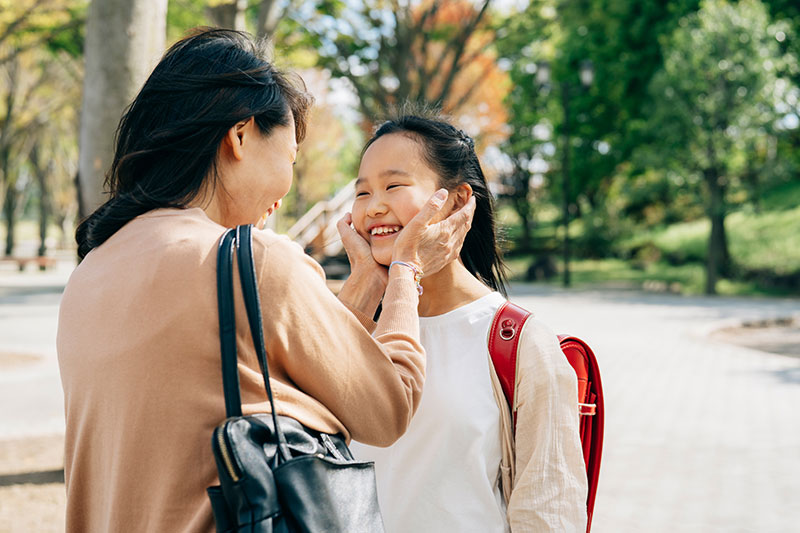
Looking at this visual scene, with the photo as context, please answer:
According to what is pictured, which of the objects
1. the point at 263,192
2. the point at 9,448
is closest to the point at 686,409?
the point at 9,448

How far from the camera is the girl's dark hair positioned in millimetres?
2445

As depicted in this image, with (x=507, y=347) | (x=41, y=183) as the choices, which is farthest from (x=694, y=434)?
(x=41, y=183)

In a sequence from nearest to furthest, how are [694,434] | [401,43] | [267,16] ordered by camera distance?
[694,434] < [267,16] < [401,43]

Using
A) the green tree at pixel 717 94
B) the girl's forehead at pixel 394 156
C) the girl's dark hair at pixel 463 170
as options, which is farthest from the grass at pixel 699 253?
the girl's forehead at pixel 394 156

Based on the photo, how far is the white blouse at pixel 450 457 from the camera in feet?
6.97

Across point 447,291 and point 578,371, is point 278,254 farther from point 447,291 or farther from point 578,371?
point 578,371

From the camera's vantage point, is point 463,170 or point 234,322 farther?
point 463,170

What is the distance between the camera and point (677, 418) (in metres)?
8.07

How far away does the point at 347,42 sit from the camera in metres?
16.1

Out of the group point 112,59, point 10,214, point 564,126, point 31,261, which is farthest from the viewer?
point 10,214

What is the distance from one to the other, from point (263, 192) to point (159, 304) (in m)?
0.42

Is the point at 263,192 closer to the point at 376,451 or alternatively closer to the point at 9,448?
the point at 376,451

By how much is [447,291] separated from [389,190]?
14.3 inches

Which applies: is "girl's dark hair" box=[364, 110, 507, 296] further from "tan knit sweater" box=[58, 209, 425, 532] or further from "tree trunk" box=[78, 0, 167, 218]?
"tree trunk" box=[78, 0, 167, 218]
